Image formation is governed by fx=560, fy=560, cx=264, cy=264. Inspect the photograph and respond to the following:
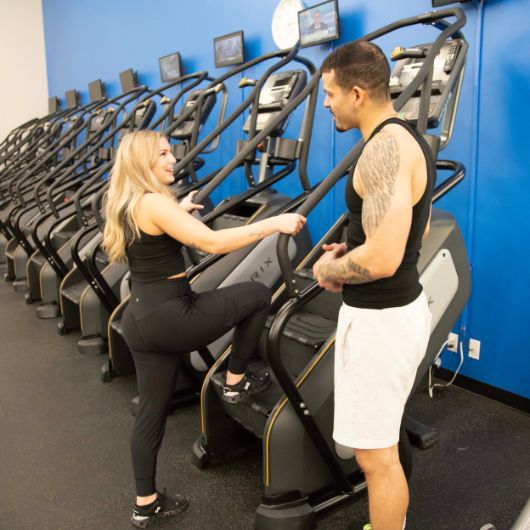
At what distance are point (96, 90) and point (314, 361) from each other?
716 cm

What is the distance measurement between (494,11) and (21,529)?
335 centimetres

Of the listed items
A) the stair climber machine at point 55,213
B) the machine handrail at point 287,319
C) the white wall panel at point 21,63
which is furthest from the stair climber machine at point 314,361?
the white wall panel at point 21,63

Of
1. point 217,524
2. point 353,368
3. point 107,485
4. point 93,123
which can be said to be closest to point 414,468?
point 217,524

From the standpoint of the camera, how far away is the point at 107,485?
102 inches

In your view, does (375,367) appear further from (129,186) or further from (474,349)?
(474,349)

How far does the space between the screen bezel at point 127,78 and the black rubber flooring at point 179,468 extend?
4561 millimetres

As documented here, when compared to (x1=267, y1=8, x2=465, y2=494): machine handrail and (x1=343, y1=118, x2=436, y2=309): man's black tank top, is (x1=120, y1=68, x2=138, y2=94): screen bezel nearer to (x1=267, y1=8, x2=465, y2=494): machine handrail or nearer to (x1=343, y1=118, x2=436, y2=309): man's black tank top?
(x1=267, y1=8, x2=465, y2=494): machine handrail

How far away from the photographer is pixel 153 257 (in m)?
2.16

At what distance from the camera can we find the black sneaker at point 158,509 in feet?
7.50

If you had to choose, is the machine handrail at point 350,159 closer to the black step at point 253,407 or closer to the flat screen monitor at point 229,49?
the black step at point 253,407

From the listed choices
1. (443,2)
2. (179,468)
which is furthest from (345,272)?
(443,2)

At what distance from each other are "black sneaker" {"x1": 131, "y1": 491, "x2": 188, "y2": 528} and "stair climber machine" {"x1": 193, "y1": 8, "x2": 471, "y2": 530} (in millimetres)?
322

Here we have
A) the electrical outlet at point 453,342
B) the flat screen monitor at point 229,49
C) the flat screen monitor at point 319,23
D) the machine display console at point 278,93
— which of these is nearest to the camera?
the electrical outlet at point 453,342

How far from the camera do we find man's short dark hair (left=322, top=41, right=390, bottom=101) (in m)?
1.62
